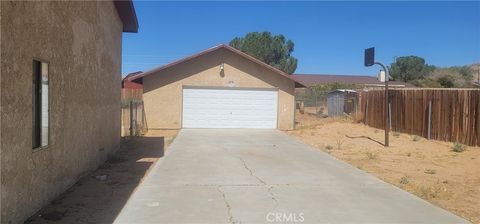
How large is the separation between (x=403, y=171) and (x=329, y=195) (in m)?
4.41

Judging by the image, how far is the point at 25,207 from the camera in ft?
24.0

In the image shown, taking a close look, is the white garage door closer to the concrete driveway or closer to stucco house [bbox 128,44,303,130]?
stucco house [bbox 128,44,303,130]

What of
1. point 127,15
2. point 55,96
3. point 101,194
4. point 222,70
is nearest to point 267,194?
point 101,194

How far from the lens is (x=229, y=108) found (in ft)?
92.7

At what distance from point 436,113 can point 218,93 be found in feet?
38.1

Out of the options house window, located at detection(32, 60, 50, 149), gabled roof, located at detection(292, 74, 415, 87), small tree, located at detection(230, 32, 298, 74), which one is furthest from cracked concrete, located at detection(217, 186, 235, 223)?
gabled roof, located at detection(292, 74, 415, 87)

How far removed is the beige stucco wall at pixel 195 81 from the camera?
27.7 m

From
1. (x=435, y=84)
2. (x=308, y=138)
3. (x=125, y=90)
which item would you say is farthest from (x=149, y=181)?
(x=435, y=84)

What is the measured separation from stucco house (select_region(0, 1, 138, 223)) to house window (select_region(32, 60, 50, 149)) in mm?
15

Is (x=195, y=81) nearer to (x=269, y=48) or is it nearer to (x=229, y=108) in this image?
(x=229, y=108)

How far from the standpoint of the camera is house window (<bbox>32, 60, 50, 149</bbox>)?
26.3 ft

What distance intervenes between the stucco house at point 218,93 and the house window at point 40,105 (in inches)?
735

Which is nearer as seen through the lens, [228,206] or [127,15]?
[228,206]

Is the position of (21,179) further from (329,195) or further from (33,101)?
(329,195)
